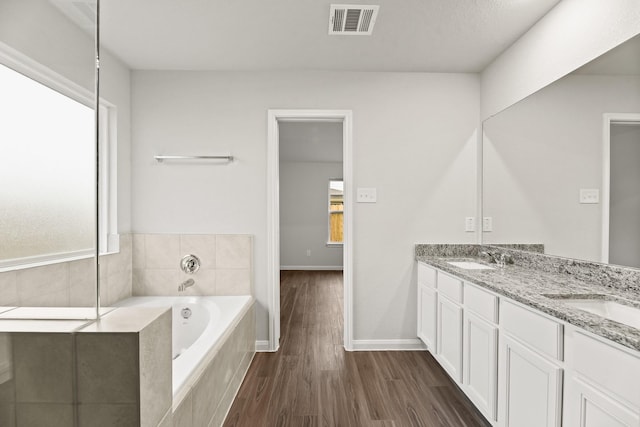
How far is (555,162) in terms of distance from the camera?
6.61ft

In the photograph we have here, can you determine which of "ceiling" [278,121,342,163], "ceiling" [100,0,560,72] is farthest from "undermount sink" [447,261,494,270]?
"ceiling" [278,121,342,163]

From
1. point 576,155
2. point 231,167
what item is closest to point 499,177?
point 576,155

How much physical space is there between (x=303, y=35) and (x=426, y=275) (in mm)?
2025

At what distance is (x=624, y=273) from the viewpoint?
157 cm

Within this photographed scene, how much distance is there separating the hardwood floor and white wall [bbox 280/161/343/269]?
4.09 metres

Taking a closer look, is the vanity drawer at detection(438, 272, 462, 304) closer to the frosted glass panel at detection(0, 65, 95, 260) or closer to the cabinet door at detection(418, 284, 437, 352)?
the cabinet door at detection(418, 284, 437, 352)

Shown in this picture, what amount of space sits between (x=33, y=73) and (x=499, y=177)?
2.78 meters

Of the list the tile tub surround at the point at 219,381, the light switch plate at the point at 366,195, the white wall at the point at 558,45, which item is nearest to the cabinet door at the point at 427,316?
the light switch plate at the point at 366,195

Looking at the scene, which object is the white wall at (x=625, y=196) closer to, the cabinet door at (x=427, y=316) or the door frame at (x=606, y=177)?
the door frame at (x=606, y=177)

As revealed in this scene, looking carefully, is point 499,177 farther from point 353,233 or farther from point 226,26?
point 226,26

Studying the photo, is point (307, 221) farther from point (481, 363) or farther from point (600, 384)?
point (600, 384)

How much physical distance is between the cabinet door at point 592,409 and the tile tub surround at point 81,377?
1.36 metres

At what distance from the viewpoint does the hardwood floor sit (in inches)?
75.7

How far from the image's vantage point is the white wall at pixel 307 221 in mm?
7344
